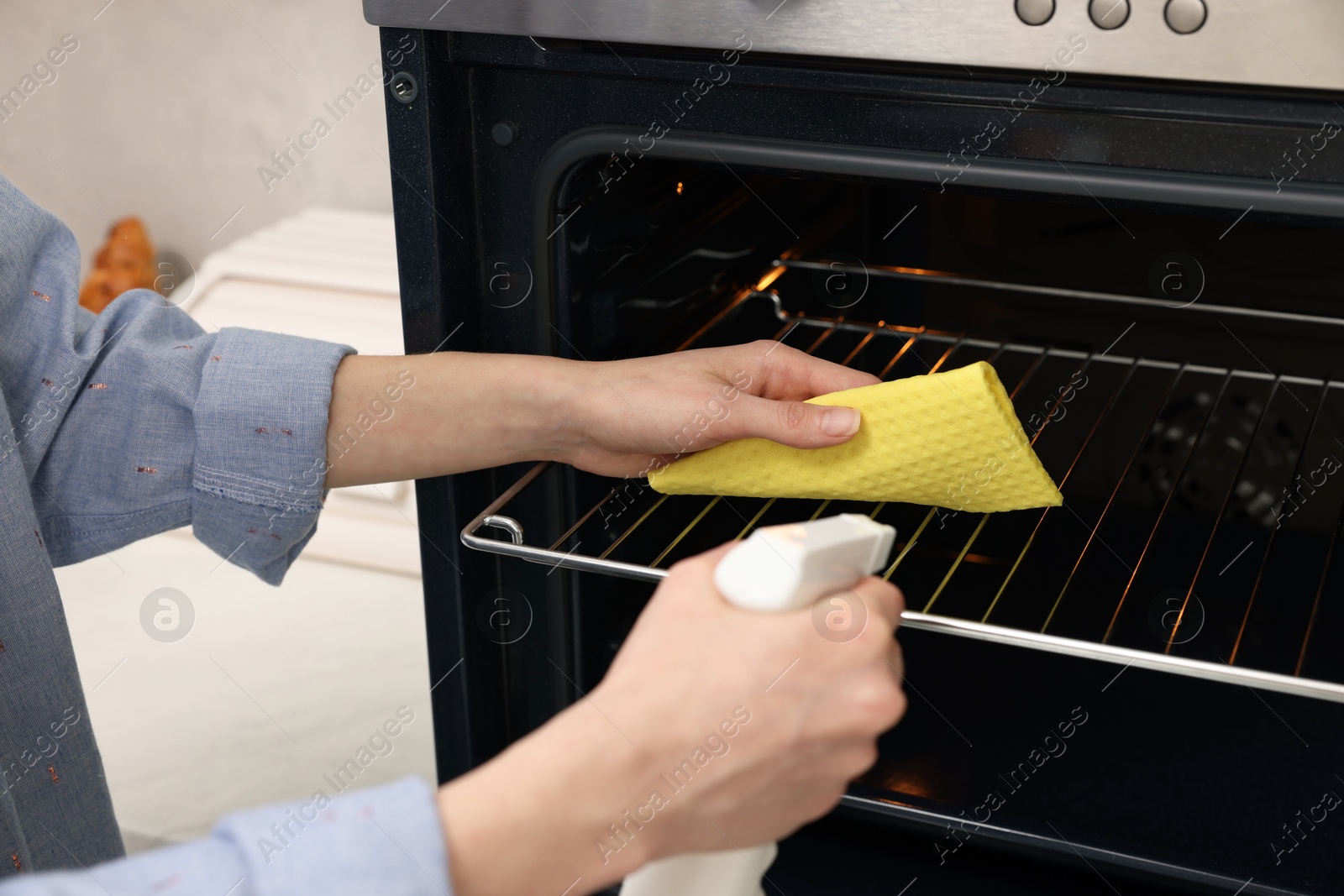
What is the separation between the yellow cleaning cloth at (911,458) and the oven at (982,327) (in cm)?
5

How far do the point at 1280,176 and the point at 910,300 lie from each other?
56 centimetres

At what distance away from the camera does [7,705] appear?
0.79 meters

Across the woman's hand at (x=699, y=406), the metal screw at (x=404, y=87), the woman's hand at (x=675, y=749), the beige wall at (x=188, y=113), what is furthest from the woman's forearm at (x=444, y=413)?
the beige wall at (x=188, y=113)

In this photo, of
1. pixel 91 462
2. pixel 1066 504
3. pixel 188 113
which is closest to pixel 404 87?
pixel 91 462

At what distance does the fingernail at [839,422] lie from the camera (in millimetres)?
745

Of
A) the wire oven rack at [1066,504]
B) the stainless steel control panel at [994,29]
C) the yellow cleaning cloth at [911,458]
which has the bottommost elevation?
the wire oven rack at [1066,504]

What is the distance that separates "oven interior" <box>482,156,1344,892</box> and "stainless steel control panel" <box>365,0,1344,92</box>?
136mm

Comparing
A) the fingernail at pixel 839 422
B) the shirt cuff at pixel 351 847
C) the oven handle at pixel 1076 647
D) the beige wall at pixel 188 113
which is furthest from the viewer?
the beige wall at pixel 188 113

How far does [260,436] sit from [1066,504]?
2.42ft

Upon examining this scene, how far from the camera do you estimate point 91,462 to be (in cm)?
85

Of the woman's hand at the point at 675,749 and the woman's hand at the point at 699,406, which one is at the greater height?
the woman's hand at the point at 699,406

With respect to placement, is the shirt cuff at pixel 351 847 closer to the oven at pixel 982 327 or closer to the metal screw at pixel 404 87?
the oven at pixel 982 327

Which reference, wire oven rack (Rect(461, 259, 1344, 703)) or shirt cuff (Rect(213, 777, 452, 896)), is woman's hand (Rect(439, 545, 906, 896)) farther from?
wire oven rack (Rect(461, 259, 1344, 703))

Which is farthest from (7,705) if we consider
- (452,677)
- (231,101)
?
(231,101)
